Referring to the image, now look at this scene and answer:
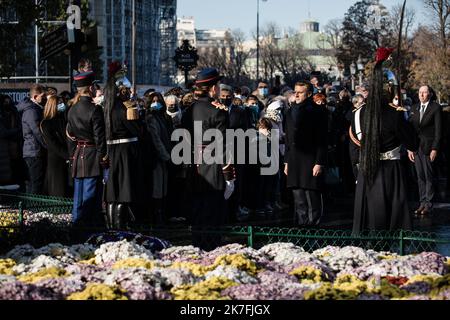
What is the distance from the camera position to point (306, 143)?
50.8 ft

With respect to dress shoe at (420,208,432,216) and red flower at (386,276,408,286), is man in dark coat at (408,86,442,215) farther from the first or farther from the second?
red flower at (386,276,408,286)

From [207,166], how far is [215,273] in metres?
3.74

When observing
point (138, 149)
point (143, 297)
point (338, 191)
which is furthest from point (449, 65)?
point (143, 297)

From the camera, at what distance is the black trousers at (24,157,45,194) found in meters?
18.2

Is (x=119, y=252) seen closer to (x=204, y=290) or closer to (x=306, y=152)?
(x=204, y=290)

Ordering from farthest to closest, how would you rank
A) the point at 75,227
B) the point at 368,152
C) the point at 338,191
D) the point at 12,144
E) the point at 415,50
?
the point at 415,50 < the point at 338,191 < the point at 12,144 < the point at 368,152 < the point at 75,227

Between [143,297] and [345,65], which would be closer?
[143,297]

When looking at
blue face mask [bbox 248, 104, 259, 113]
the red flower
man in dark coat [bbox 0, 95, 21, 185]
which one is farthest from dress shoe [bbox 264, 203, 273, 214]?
the red flower

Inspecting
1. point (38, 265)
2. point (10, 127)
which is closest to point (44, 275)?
point (38, 265)

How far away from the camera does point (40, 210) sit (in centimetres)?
1320

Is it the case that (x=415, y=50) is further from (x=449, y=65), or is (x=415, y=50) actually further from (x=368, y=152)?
(x=368, y=152)

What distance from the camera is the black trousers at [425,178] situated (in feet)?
61.4

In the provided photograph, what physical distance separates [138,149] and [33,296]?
21.5 feet

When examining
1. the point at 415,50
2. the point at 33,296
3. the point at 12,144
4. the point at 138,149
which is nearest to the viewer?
the point at 33,296
